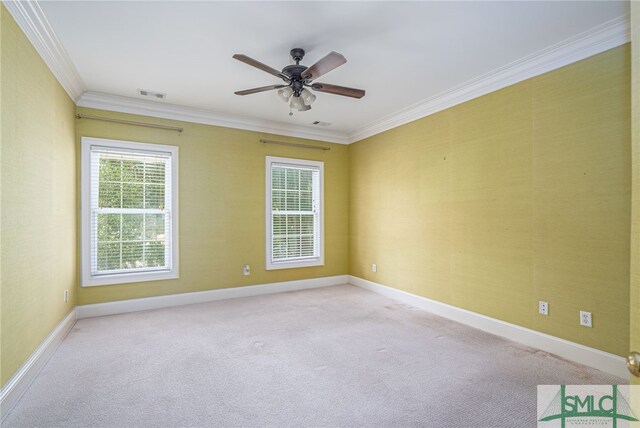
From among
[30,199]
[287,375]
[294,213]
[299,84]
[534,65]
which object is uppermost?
[534,65]

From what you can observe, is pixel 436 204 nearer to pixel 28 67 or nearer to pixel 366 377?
pixel 366 377

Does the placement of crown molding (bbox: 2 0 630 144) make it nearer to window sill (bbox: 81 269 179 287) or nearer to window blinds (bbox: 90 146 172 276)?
window blinds (bbox: 90 146 172 276)

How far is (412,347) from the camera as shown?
309 centimetres

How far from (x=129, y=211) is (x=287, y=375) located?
10.0 ft

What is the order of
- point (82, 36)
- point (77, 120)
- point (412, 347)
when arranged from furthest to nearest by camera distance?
1. point (77, 120)
2. point (412, 347)
3. point (82, 36)

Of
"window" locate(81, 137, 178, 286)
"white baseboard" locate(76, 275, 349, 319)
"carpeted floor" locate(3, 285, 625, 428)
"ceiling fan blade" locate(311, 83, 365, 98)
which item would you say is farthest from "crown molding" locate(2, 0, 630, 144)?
"carpeted floor" locate(3, 285, 625, 428)

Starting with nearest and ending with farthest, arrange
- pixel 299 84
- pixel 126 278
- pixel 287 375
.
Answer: pixel 287 375, pixel 299 84, pixel 126 278

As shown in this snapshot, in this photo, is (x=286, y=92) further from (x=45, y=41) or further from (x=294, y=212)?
(x=294, y=212)

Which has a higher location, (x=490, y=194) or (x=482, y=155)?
(x=482, y=155)

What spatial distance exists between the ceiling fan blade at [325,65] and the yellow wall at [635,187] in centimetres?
173

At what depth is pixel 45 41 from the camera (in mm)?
2682

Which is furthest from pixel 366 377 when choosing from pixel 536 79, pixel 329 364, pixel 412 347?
pixel 536 79

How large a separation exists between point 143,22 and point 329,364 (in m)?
3.15

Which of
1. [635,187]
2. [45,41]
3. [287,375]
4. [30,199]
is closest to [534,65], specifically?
[635,187]
